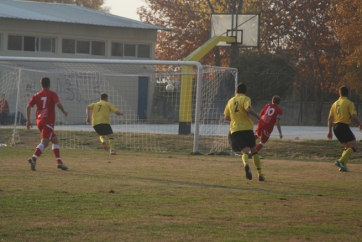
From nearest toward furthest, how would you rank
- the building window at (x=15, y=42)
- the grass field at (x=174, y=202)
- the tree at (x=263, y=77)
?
the grass field at (x=174, y=202) → the building window at (x=15, y=42) → the tree at (x=263, y=77)

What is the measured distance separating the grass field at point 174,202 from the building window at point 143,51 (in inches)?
984

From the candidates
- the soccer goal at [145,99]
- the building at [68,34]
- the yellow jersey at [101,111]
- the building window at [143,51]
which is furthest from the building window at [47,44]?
the yellow jersey at [101,111]

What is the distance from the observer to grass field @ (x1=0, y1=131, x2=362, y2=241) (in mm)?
7070

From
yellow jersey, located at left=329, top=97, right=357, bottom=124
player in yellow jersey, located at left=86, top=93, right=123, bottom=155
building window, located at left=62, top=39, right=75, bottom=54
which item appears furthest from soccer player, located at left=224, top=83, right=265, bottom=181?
building window, located at left=62, top=39, right=75, bottom=54

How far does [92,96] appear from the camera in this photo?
29.6 meters

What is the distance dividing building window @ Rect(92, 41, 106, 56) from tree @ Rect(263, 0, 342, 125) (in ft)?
39.8

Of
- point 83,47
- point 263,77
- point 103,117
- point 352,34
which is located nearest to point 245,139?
point 103,117

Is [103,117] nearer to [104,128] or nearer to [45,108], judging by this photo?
[104,128]

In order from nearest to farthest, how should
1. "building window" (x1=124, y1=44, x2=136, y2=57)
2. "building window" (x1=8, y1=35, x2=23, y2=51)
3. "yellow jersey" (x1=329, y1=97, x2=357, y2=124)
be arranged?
"yellow jersey" (x1=329, y1=97, x2=357, y2=124), "building window" (x1=8, y1=35, x2=23, y2=51), "building window" (x1=124, y1=44, x2=136, y2=57)

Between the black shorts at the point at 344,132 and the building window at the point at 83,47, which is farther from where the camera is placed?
the building window at the point at 83,47

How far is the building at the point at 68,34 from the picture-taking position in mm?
36000

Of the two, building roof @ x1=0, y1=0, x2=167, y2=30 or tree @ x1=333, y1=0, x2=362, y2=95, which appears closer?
tree @ x1=333, y1=0, x2=362, y2=95

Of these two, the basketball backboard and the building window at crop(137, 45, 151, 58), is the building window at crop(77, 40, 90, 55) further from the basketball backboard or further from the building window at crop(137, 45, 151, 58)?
the basketball backboard

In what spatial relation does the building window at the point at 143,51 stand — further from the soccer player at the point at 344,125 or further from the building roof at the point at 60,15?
the soccer player at the point at 344,125
